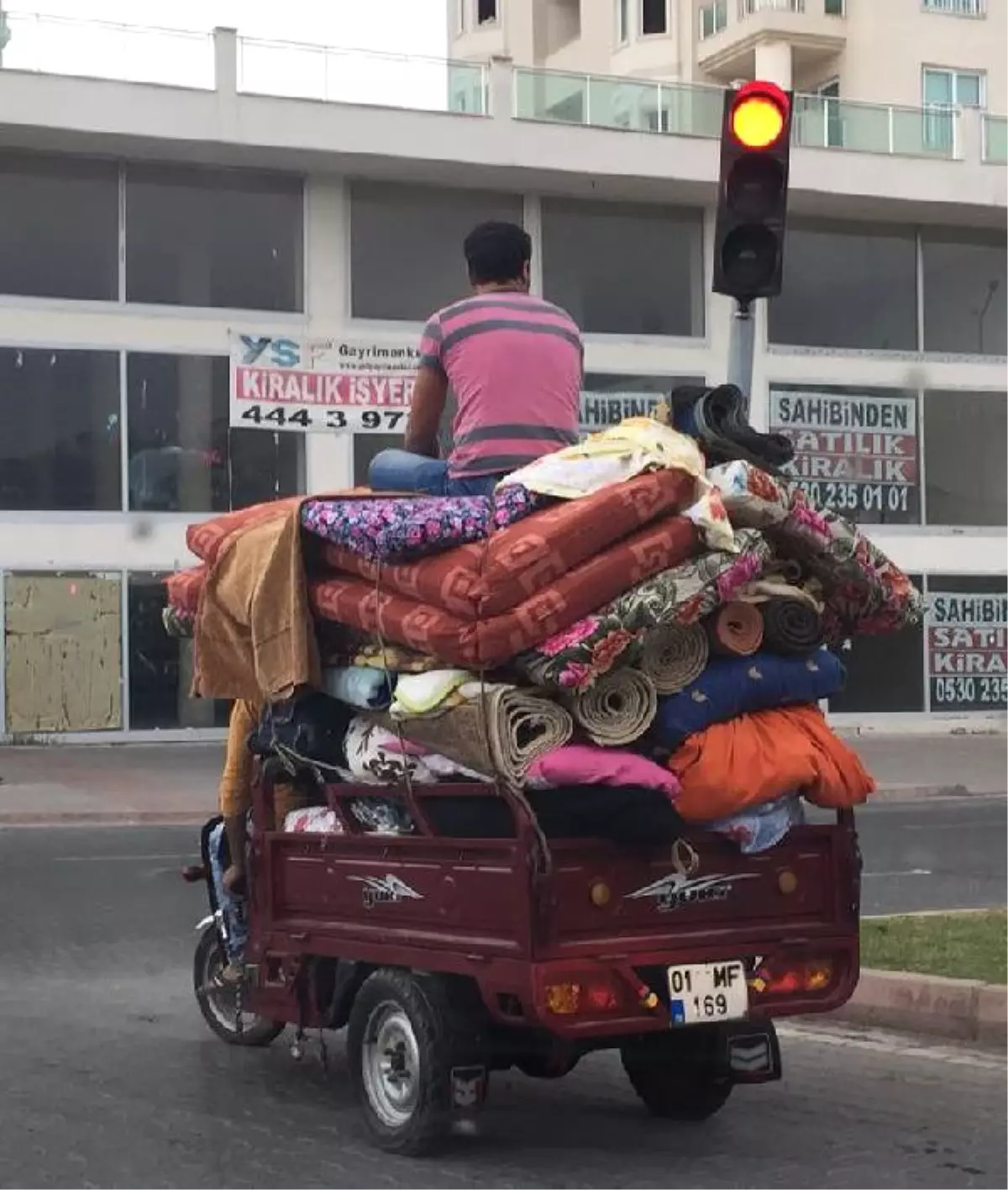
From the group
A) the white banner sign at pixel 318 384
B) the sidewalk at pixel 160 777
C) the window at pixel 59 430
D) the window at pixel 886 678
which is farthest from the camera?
the window at pixel 886 678

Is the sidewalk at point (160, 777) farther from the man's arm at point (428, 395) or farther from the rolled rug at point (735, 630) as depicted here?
the rolled rug at point (735, 630)

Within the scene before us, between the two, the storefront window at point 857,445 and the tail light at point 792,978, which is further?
the storefront window at point 857,445

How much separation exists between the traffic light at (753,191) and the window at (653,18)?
38.6m

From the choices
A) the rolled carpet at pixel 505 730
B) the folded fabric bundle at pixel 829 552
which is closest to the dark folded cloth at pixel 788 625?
the folded fabric bundle at pixel 829 552

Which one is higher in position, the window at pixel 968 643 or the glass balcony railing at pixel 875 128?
the glass balcony railing at pixel 875 128

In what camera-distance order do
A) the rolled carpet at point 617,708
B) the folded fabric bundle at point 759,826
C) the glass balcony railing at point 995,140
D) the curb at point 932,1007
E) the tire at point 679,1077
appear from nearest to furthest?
the rolled carpet at point 617,708 < the folded fabric bundle at point 759,826 < the tire at point 679,1077 < the curb at point 932,1007 < the glass balcony railing at point 995,140

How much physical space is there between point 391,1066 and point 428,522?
5.67ft

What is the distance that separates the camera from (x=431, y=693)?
538cm

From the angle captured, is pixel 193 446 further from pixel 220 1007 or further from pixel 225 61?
pixel 220 1007

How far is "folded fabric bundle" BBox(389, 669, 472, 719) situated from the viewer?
5359mm

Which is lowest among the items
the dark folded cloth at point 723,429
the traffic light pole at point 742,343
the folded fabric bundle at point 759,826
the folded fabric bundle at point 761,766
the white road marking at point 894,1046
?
the white road marking at point 894,1046

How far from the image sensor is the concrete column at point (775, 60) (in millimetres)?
40031

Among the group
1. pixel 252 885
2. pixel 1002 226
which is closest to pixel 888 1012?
pixel 252 885

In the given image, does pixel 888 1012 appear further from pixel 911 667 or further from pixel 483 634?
pixel 911 667
